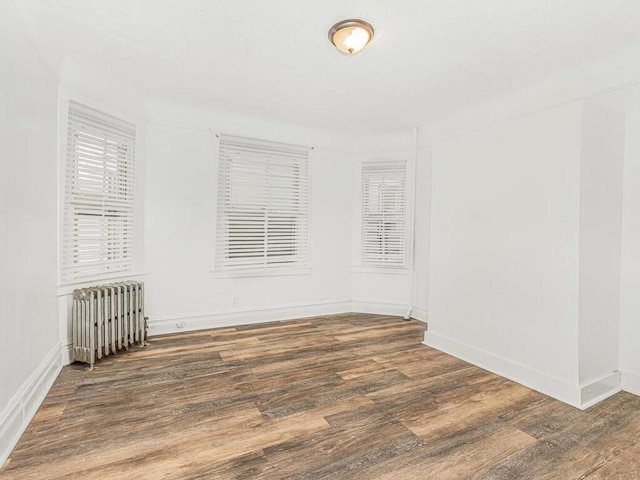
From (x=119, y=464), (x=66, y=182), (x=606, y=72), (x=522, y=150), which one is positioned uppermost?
(x=606, y=72)

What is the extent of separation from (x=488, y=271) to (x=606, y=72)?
1962 mm

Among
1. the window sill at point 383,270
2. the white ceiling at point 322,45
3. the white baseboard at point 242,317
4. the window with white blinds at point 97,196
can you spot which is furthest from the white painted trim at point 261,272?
the white ceiling at point 322,45

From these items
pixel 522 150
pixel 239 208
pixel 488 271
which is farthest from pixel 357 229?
pixel 522 150

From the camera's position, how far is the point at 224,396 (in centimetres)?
263

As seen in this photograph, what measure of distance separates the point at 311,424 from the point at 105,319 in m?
2.33

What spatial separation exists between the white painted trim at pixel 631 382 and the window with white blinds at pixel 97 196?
16.4ft

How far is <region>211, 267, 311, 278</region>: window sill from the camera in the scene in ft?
14.6

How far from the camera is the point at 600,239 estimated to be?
8.77ft

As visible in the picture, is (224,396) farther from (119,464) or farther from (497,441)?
(497,441)

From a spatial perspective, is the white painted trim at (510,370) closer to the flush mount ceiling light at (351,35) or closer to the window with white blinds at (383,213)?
the window with white blinds at (383,213)

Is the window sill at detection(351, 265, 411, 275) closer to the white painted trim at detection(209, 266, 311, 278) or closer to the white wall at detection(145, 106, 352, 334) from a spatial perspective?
the white wall at detection(145, 106, 352, 334)

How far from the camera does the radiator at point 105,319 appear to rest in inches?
122

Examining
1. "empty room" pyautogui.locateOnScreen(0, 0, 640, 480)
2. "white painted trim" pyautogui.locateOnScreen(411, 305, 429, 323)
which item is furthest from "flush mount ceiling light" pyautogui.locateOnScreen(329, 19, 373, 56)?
"white painted trim" pyautogui.locateOnScreen(411, 305, 429, 323)

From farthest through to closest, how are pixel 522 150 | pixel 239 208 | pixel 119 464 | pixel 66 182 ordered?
pixel 239 208 < pixel 66 182 < pixel 522 150 < pixel 119 464
